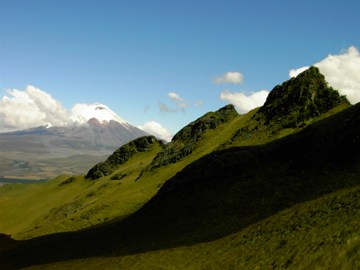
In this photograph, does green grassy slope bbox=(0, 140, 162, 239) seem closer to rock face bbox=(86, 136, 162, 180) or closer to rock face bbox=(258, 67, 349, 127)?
rock face bbox=(86, 136, 162, 180)

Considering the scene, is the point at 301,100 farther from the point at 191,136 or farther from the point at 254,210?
the point at 254,210

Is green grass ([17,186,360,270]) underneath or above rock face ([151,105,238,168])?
underneath

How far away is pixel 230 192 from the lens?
169ft

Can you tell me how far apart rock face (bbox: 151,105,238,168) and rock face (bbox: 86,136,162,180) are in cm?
5001

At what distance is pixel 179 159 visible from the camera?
106m

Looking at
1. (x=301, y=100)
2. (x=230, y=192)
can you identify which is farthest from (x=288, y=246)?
(x=301, y=100)

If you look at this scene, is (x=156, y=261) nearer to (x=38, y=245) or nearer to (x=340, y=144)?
(x=340, y=144)

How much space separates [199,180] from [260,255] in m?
31.1

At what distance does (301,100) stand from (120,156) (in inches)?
4080

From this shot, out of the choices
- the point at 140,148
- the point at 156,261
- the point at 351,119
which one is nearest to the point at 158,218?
the point at 156,261

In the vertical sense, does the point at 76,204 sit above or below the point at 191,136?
below

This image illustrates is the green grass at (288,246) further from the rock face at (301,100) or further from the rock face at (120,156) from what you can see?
the rock face at (120,156)

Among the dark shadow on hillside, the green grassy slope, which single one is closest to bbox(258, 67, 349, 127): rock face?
the dark shadow on hillside

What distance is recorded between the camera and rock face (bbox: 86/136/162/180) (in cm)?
16589
